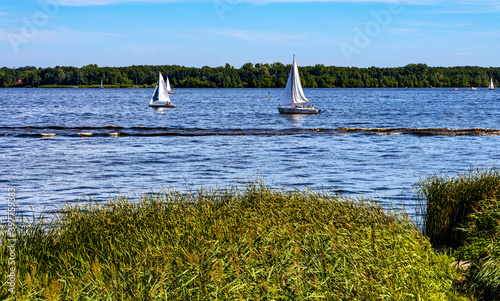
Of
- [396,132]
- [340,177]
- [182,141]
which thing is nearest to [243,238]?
[340,177]

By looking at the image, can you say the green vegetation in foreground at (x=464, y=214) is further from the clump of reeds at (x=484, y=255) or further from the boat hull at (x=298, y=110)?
the boat hull at (x=298, y=110)

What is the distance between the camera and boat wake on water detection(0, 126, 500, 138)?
150ft

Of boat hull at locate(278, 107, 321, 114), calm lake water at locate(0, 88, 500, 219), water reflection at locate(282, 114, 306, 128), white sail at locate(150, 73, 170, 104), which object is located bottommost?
water reflection at locate(282, 114, 306, 128)

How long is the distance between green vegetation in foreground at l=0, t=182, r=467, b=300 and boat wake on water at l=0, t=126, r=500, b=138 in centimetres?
3609

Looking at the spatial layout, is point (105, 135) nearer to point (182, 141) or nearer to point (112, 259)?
point (182, 141)

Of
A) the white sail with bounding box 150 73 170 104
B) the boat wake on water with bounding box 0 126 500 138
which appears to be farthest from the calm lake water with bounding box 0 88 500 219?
the white sail with bounding box 150 73 170 104

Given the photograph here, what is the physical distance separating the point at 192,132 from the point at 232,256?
42.3 metres

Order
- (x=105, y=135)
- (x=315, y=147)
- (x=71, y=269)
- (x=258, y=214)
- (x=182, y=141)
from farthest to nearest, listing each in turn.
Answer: (x=105, y=135)
(x=182, y=141)
(x=315, y=147)
(x=258, y=214)
(x=71, y=269)

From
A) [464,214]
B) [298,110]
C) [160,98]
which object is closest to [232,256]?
[464,214]

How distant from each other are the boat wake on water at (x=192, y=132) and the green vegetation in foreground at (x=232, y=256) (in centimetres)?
3609

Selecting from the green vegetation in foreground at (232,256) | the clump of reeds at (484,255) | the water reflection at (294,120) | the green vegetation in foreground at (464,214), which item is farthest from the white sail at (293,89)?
the clump of reeds at (484,255)

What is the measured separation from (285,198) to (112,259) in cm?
443

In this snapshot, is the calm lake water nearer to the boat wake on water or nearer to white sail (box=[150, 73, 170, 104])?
the boat wake on water

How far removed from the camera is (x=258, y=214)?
10.4 m
